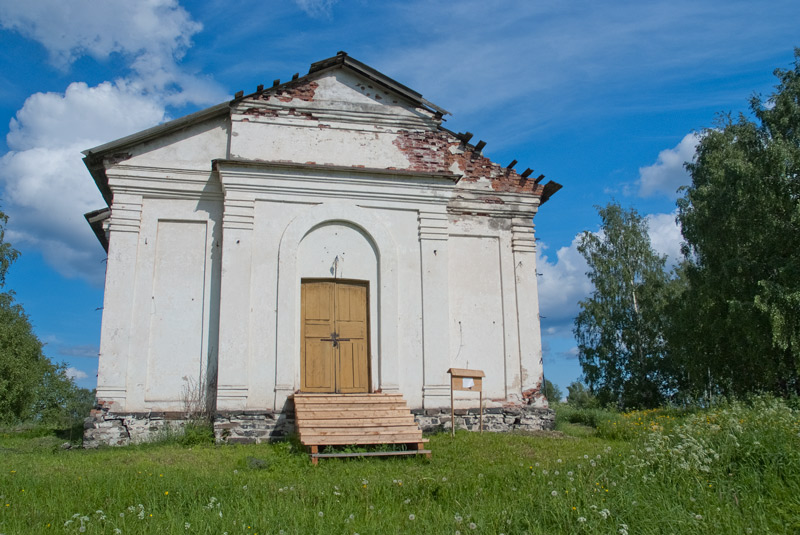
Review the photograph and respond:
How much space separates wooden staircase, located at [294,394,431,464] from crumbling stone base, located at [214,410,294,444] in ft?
1.90

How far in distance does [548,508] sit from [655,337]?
23.5 meters

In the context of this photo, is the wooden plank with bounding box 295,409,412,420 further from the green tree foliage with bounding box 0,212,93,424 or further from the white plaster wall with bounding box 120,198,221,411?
the green tree foliage with bounding box 0,212,93,424

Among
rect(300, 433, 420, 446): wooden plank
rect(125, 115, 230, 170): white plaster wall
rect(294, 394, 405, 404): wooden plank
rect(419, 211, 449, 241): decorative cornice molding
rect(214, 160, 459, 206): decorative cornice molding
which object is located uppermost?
rect(125, 115, 230, 170): white plaster wall

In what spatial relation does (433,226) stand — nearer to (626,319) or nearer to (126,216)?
(126,216)

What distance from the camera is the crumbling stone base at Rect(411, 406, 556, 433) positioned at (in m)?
12.4

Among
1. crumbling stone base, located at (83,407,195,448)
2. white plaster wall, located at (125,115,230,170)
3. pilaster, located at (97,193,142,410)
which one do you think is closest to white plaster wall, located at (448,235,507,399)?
white plaster wall, located at (125,115,230,170)

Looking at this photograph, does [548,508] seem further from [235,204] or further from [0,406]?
[0,406]

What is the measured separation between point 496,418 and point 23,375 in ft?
60.3

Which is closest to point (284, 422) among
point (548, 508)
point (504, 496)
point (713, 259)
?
point (504, 496)

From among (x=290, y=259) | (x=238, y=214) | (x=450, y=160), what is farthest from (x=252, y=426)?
(x=450, y=160)

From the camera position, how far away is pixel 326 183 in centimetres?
1310

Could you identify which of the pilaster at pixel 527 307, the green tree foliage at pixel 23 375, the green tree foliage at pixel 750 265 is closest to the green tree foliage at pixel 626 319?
the green tree foliage at pixel 750 265

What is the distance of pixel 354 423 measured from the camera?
33.5ft

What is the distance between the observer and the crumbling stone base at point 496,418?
12422 millimetres
